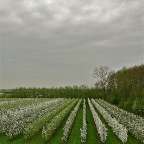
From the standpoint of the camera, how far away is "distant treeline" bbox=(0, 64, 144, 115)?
42597 mm

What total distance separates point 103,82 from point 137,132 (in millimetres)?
69010

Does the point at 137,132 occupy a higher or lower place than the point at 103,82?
lower

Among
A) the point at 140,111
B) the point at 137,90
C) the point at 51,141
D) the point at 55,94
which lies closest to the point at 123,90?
the point at 137,90

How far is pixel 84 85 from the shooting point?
110 m

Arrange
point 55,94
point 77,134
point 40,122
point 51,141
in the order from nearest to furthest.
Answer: point 51,141
point 77,134
point 40,122
point 55,94

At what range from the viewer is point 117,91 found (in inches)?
2361

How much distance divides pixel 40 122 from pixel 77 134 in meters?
4.01

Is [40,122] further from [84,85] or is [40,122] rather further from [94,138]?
[84,85]

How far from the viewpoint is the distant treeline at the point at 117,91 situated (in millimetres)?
42597

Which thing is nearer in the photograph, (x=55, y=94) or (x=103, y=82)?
(x=103, y=82)

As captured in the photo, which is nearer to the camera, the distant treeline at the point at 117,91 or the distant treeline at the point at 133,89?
the distant treeline at the point at 133,89

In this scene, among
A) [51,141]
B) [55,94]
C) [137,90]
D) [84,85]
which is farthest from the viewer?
[84,85]

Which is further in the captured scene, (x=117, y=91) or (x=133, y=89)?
(x=117, y=91)

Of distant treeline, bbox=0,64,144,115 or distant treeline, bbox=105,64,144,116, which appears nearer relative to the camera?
distant treeline, bbox=105,64,144,116
